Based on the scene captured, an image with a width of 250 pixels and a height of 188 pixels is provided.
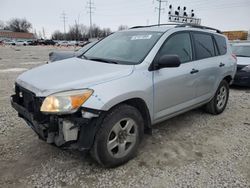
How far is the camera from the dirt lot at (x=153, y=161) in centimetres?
263

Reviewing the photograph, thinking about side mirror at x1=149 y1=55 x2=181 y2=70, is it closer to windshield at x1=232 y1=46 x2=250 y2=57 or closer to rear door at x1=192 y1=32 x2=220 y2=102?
rear door at x1=192 y1=32 x2=220 y2=102

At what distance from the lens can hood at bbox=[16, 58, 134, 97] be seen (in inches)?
98.0

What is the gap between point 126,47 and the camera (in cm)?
349

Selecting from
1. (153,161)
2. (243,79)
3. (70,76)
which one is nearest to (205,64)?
(153,161)

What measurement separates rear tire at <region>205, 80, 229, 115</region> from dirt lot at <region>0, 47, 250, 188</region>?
22.3 inches

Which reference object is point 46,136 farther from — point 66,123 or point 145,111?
point 145,111

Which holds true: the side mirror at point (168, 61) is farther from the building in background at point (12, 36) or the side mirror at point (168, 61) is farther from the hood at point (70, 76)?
the building in background at point (12, 36)

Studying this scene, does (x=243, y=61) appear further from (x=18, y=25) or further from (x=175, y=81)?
(x=18, y=25)

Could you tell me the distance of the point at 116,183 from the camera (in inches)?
102

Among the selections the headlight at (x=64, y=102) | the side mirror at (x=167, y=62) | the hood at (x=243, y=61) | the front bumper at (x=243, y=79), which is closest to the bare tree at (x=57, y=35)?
the hood at (x=243, y=61)

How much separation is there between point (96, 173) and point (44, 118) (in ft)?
3.00

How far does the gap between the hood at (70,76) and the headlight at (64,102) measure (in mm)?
69

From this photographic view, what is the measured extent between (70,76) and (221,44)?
3.52 m

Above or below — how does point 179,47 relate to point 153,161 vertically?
above
